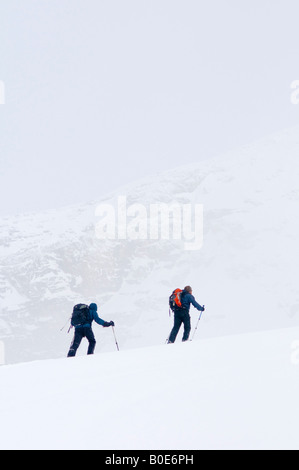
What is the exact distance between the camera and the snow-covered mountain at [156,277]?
6117 inches

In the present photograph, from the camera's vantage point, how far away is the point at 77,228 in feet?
648

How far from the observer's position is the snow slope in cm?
473

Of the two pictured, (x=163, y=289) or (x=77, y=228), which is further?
(x=77, y=228)

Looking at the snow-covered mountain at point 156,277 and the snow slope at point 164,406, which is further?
the snow-covered mountain at point 156,277

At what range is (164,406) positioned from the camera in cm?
578

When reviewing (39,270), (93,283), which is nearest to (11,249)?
(39,270)

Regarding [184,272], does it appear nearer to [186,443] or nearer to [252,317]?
[252,317]

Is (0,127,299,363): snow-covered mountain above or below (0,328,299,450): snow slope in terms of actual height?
above

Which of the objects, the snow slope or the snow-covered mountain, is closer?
the snow slope

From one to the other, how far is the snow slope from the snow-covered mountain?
136674 mm

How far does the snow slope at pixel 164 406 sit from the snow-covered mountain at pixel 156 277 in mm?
136674

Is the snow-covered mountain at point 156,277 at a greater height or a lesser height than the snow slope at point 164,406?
greater

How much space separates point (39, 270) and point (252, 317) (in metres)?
83.0

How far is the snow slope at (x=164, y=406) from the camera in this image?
4.73 meters
